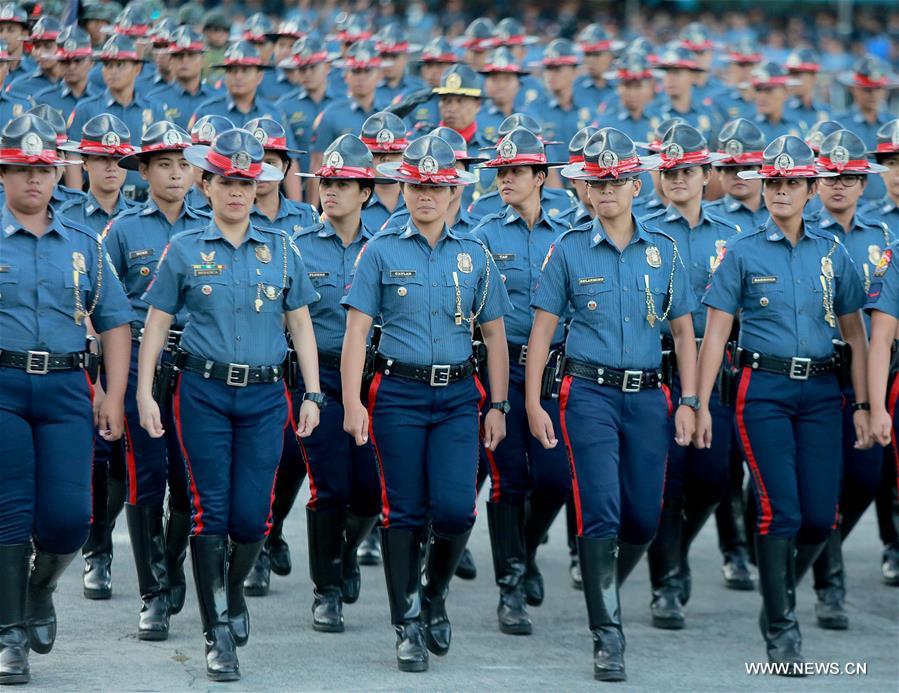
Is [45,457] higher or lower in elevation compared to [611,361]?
lower

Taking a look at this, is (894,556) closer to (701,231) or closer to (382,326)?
(701,231)

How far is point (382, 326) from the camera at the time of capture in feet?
24.9

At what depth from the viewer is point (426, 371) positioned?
24.4ft

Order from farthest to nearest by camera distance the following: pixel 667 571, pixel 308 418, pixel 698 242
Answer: pixel 698 242 < pixel 667 571 < pixel 308 418

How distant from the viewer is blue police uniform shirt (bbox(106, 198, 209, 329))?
8109 mm

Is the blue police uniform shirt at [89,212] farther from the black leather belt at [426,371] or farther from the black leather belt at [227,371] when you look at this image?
Result: the black leather belt at [426,371]

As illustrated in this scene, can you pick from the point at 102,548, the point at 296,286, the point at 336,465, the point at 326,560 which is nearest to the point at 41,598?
the point at 102,548

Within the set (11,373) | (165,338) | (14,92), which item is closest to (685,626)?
(165,338)

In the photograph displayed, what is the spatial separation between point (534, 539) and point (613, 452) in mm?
1344

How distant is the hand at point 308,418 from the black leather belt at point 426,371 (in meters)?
0.41

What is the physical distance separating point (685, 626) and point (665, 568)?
1.03 ft

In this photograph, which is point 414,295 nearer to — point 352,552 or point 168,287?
point 168,287

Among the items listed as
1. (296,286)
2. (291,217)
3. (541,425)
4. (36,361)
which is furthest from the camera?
(291,217)

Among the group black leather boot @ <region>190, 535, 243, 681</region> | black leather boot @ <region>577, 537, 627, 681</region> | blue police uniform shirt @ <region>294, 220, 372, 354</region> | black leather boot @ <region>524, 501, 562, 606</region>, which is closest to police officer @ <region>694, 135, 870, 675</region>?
black leather boot @ <region>577, 537, 627, 681</region>
